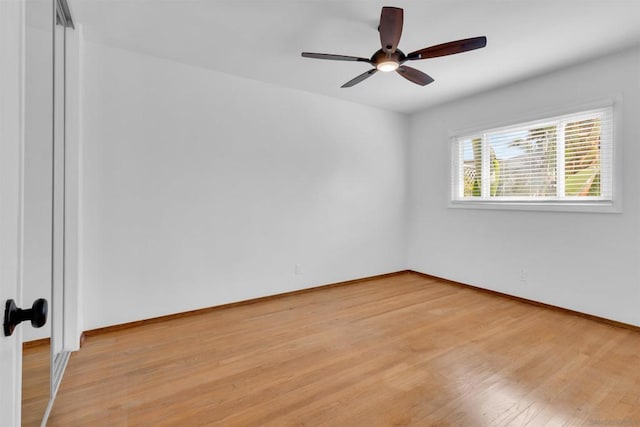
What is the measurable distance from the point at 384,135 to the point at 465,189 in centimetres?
138

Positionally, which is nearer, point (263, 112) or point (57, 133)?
point (57, 133)

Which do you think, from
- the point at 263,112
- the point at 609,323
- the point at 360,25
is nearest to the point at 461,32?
the point at 360,25

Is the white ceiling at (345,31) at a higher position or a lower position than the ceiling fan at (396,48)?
higher

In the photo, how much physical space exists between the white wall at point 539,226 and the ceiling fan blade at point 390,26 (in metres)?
2.21

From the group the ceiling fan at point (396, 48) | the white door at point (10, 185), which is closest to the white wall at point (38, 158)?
the white door at point (10, 185)

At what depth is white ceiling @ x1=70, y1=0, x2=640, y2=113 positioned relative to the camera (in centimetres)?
222

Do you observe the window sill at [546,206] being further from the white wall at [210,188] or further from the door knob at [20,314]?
the door knob at [20,314]

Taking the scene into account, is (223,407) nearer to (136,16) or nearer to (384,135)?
(136,16)

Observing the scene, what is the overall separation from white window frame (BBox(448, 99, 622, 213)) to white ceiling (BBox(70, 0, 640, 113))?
505 mm

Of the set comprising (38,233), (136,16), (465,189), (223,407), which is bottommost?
(223,407)

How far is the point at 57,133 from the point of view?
206 centimetres

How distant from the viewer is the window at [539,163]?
307 cm

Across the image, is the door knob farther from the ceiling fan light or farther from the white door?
the ceiling fan light

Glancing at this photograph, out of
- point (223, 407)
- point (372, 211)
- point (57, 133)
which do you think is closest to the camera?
point (223, 407)
